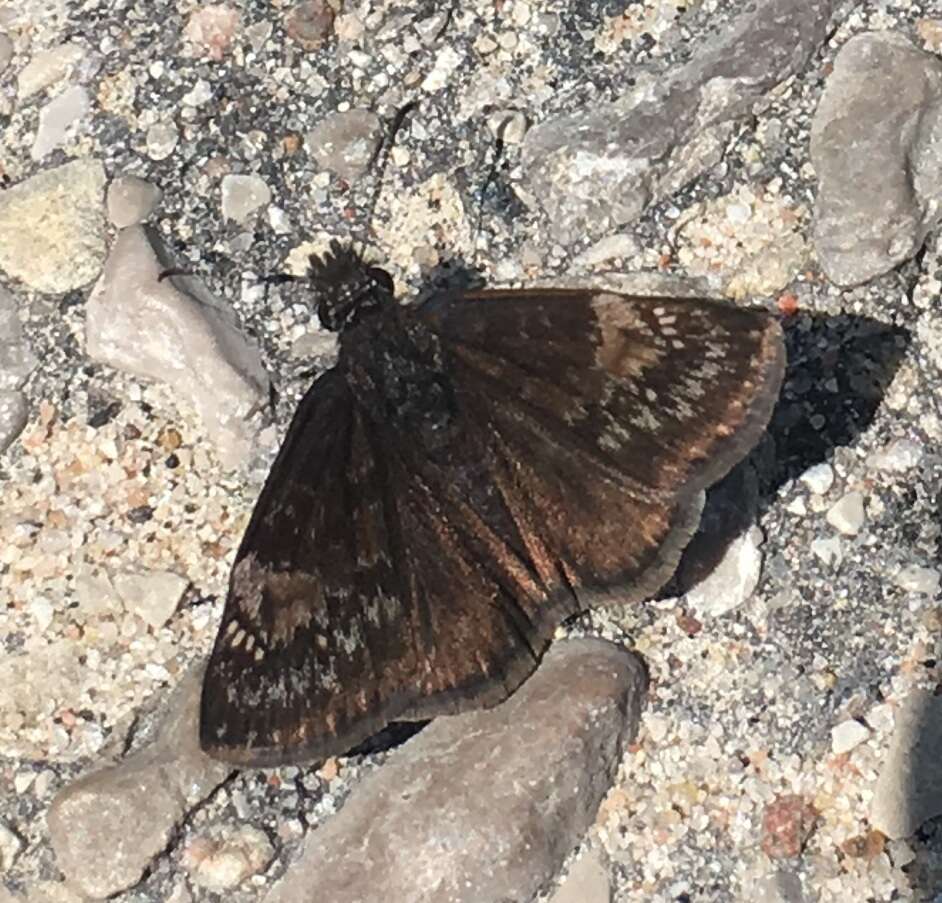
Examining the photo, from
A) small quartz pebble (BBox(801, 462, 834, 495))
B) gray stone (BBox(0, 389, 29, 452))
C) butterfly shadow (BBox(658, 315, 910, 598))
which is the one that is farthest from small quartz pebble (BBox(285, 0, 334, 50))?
small quartz pebble (BBox(801, 462, 834, 495))

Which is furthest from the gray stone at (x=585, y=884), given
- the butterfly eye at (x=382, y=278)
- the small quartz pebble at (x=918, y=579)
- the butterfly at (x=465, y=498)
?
the butterfly eye at (x=382, y=278)

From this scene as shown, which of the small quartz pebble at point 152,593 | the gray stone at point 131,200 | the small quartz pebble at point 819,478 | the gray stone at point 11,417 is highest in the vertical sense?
the gray stone at point 131,200

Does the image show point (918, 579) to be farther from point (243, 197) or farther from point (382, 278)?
point (243, 197)

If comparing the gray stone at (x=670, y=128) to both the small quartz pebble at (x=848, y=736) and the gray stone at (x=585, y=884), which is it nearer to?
the small quartz pebble at (x=848, y=736)

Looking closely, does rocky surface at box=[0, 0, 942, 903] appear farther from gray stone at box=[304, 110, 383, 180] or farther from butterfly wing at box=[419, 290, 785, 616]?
butterfly wing at box=[419, 290, 785, 616]

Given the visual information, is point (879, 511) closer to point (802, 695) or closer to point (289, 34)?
point (802, 695)

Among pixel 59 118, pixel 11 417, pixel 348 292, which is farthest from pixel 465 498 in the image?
pixel 59 118

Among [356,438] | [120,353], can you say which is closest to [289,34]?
[120,353]
